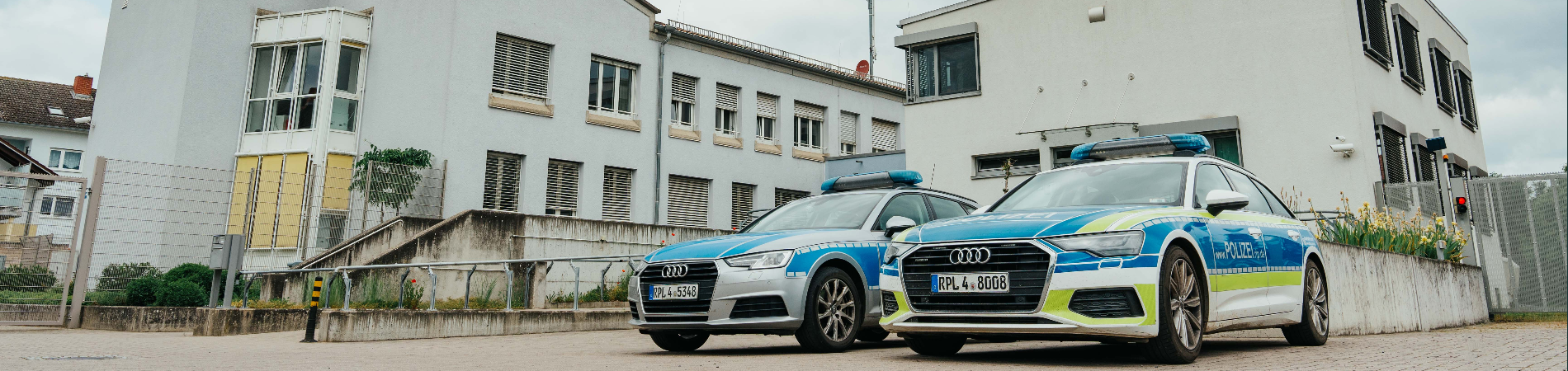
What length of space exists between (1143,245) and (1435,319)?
8.17 metres

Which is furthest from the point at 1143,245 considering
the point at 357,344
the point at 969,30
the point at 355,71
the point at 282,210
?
the point at 355,71

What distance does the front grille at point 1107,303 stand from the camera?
555 cm

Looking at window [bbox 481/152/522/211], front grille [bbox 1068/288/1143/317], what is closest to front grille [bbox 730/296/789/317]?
front grille [bbox 1068/288/1143/317]

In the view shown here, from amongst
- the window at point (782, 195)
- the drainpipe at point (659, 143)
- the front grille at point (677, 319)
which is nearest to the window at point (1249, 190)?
the front grille at point (677, 319)

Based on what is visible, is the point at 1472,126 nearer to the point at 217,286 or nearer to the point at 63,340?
the point at 217,286

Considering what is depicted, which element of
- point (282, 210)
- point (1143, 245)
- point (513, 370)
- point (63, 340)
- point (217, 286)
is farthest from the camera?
point (282, 210)

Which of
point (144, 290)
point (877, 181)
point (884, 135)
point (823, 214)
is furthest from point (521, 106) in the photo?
point (823, 214)

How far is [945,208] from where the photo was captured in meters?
9.49

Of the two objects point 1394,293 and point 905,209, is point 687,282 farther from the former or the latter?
point 1394,293

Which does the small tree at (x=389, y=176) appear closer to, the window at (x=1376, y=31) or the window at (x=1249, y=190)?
the window at (x=1249, y=190)

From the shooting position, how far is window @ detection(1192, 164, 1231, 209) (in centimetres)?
668

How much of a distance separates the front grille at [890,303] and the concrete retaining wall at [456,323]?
4.48 m

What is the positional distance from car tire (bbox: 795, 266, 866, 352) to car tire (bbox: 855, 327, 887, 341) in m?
0.30

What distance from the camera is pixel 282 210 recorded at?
60.9ft
